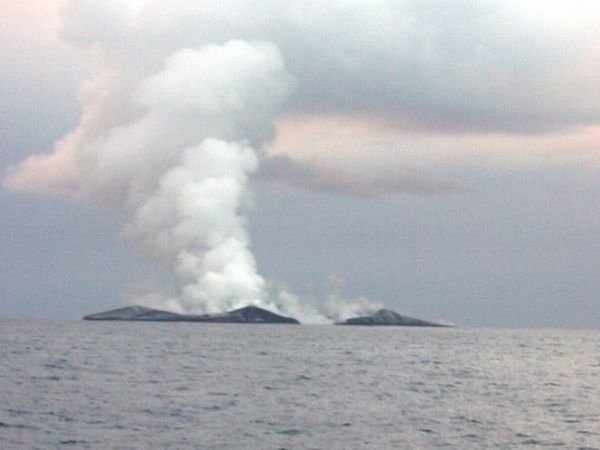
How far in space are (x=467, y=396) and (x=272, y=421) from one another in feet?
91.3

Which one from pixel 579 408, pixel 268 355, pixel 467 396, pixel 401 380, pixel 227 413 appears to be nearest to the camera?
pixel 227 413

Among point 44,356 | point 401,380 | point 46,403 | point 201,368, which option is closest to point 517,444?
point 46,403

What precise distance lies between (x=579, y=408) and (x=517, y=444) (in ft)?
74.6

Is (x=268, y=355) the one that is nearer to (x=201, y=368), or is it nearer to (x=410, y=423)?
(x=201, y=368)

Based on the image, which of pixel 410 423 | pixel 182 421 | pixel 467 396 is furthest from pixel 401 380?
pixel 182 421

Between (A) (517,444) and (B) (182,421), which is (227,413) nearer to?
(B) (182,421)

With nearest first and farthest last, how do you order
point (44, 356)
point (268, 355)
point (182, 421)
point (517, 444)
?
1. point (517, 444)
2. point (182, 421)
3. point (44, 356)
4. point (268, 355)

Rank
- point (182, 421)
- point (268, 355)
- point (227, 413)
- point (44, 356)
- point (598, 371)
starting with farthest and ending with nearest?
1. point (268, 355)
2. point (598, 371)
3. point (44, 356)
4. point (227, 413)
5. point (182, 421)

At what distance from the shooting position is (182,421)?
208ft

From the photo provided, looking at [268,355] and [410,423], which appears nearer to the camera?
[410,423]

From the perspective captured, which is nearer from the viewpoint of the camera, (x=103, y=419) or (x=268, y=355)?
(x=103, y=419)

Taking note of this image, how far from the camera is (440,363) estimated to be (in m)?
142

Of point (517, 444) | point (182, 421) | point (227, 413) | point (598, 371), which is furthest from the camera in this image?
point (598, 371)

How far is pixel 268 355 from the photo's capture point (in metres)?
147
